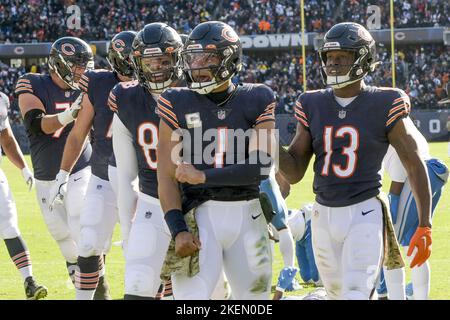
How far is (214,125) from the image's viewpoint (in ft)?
13.8

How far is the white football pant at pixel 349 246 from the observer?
423cm

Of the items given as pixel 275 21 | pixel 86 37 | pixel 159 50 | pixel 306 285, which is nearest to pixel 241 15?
pixel 275 21

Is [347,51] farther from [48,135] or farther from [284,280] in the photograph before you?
[48,135]

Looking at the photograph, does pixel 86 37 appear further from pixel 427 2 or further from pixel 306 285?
pixel 306 285

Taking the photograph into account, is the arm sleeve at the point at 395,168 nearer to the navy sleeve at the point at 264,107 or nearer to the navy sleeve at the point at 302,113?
the navy sleeve at the point at 302,113

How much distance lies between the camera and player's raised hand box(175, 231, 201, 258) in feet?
13.0

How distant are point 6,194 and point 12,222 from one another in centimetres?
23

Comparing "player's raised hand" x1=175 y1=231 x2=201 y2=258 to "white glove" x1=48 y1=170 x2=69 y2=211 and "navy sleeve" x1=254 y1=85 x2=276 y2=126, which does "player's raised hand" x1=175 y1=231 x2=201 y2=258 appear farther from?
"white glove" x1=48 y1=170 x2=69 y2=211

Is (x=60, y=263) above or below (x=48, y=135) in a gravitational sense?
below

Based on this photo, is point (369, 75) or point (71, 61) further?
point (369, 75)

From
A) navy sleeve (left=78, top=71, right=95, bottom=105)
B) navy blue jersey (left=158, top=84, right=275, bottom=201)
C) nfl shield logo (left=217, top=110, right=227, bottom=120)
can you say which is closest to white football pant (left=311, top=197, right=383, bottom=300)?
navy blue jersey (left=158, top=84, right=275, bottom=201)

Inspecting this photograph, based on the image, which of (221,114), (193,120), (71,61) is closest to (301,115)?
(221,114)

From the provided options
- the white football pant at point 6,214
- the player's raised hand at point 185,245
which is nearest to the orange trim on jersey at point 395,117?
the player's raised hand at point 185,245

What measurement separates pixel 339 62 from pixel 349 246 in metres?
0.99
